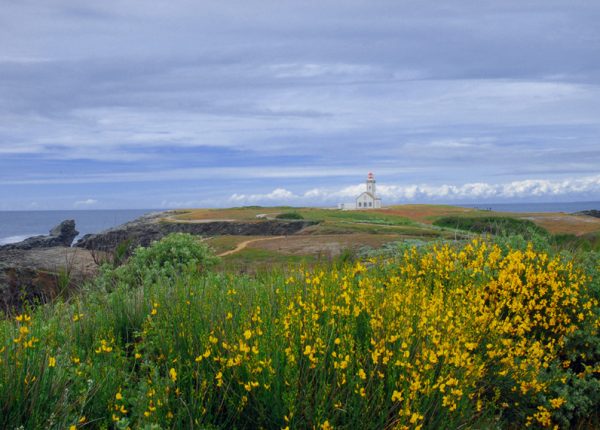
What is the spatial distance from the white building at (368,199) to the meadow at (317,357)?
235ft

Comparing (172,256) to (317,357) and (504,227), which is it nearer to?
→ (504,227)

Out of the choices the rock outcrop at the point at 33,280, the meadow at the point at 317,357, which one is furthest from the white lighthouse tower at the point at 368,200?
the meadow at the point at 317,357

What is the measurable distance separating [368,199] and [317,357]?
250 feet

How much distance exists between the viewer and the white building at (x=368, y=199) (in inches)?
3155

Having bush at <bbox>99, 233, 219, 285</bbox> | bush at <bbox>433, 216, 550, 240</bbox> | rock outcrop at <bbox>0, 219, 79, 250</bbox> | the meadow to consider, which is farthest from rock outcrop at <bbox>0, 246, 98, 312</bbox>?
rock outcrop at <bbox>0, 219, 79, 250</bbox>

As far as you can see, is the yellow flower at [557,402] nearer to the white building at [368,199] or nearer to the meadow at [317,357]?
the meadow at [317,357]

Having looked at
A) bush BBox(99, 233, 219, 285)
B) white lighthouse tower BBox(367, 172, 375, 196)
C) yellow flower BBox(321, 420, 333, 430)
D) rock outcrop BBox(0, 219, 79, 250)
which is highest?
white lighthouse tower BBox(367, 172, 375, 196)

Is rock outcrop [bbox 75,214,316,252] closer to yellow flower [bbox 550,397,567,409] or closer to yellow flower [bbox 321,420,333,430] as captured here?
yellow flower [bbox 550,397,567,409]

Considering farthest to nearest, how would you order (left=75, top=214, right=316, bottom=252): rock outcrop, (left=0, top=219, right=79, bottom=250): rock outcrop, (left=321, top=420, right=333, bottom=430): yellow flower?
(left=0, top=219, right=79, bottom=250): rock outcrop → (left=75, top=214, right=316, bottom=252): rock outcrop → (left=321, top=420, right=333, bottom=430): yellow flower

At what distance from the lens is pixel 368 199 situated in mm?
80375

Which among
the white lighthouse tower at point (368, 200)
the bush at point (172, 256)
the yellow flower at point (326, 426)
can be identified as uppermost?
the white lighthouse tower at point (368, 200)

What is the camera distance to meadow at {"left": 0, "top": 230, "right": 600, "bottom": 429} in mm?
4480

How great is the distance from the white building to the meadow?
71.5 m

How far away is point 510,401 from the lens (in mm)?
6512
